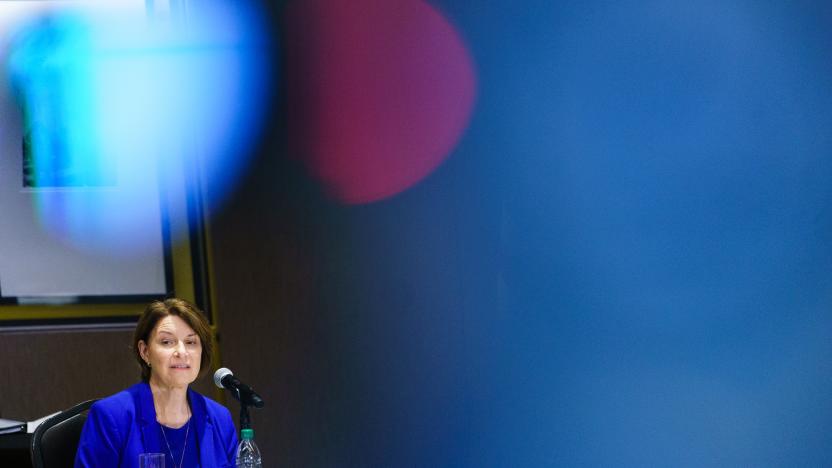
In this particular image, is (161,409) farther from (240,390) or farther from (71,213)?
(71,213)

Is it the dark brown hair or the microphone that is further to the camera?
the dark brown hair

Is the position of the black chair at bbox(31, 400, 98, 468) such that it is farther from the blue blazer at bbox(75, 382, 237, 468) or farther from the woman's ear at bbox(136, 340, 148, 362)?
the woman's ear at bbox(136, 340, 148, 362)

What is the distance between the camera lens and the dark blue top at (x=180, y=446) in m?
2.05

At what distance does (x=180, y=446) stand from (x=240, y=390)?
0.39 m

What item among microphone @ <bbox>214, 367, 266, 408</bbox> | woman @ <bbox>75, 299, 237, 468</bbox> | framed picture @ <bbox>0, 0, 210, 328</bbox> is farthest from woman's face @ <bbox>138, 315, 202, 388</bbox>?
framed picture @ <bbox>0, 0, 210, 328</bbox>

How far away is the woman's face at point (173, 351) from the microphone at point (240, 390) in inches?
8.6

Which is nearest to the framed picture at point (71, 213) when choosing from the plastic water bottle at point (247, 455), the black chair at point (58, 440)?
the black chair at point (58, 440)

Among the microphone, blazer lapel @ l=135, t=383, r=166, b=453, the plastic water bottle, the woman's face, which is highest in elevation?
the woman's face

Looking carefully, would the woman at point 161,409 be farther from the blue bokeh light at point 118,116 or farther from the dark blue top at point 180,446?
the blue bokeh light at point 118,116

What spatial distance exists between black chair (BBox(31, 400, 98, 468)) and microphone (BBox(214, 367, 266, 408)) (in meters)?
0.49

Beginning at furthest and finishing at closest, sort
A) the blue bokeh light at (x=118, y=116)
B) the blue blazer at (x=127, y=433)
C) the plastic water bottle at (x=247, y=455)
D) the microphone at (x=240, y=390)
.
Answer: the blue bokeh light at (x=118, y=116) → the blue blazer at (x=127, y=433) → the plastic water bottle at (x=247, y=455) → the microphone at (x=240, y=390)

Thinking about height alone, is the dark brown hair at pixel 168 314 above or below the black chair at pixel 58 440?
above

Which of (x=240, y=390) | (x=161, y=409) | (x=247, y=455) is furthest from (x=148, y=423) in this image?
(x=240, y=390)

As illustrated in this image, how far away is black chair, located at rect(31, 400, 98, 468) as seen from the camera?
2.04 m
